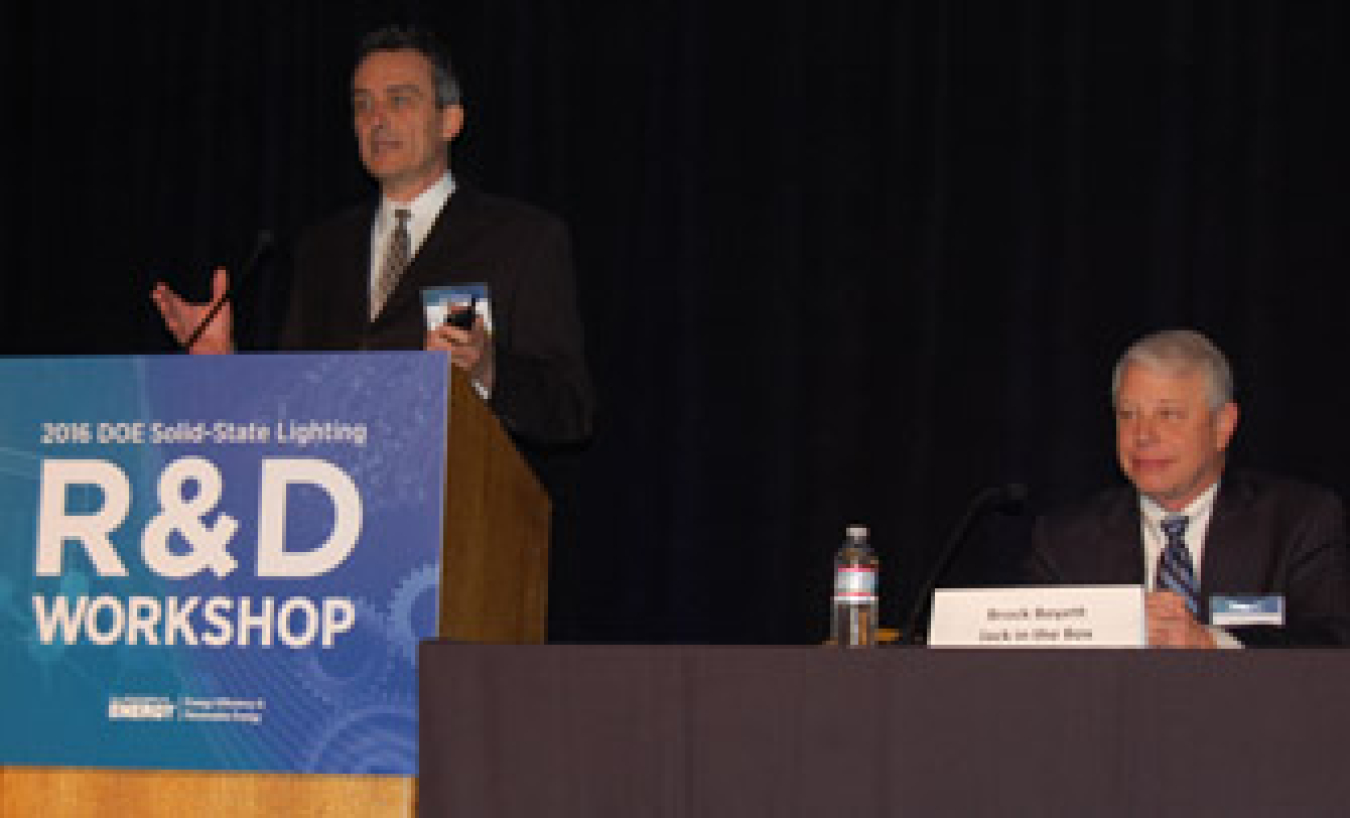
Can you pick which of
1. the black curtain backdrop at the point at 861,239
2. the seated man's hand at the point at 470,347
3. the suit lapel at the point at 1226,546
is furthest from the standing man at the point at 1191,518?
the seated man's hand at the point at 470,347

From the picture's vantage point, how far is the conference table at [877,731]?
2059 millimetres

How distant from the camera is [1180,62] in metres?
4.49

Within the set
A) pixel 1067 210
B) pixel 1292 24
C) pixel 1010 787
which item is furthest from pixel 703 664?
pixel 1292 24

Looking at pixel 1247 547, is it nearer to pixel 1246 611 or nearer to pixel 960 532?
pixel 1246 611

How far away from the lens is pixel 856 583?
9.58ft

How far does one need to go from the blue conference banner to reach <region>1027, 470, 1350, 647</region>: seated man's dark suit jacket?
1728 mm

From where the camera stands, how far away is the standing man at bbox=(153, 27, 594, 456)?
3.06m

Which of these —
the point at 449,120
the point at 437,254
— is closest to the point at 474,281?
the point at 437,254

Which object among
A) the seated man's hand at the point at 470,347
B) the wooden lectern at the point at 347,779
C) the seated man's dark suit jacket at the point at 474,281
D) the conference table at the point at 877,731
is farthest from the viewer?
the seated man's dark suit jacket at the point at 474,281

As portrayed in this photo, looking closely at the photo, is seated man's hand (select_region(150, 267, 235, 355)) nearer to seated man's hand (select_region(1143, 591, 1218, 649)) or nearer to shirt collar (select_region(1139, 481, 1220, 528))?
seated man's hand (select_region(1143, 591, 1218, 649))

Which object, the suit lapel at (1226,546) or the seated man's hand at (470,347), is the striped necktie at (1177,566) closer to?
the suit lapel at (1226,546)

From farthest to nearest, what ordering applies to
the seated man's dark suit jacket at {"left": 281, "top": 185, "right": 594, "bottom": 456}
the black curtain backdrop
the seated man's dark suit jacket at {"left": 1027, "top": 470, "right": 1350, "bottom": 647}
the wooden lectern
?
the black curtain backdrop → the seated man's dark suit jacket at {"left": 1027, "top": 470, "right": 1350, "bottom": 647} → the seated man's dark suit jacket at {"left": 281, "top": 185, "right": 594, "bottom": 456} → the wooden lectern

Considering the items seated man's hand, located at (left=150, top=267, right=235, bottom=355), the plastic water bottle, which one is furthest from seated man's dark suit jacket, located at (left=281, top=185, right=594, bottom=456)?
the plastic water bottle

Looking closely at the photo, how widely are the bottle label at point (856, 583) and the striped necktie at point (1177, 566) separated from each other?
0.89 meters
